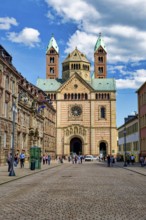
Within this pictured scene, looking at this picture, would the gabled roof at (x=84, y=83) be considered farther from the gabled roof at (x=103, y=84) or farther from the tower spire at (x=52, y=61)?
the tower spire at (x=52, y=61)

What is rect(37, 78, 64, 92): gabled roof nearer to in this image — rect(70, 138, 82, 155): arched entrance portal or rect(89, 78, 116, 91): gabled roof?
rect(89, 78, 116, 91): gabled roof

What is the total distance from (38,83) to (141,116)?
5173cm

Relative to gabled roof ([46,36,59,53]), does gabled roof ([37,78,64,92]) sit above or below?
below

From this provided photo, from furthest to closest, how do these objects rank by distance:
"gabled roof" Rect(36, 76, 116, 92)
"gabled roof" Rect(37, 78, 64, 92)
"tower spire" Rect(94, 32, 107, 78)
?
"tower spire" Rect(94, 32, 107, 78) → "gabled roof" Rect(37, 78, 64, 92) → "gabled roof" Rect(36, 76, 116, 92)

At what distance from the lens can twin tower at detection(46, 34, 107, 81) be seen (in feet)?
354

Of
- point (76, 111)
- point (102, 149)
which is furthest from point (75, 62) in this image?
point (102, 149)

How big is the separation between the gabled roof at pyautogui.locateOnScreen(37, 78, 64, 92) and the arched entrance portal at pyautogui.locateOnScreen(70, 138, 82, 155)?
15.5 m

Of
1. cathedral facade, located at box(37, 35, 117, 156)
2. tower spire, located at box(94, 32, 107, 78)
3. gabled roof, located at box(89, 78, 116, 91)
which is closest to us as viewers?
cathedral facade, located at box(37, 35, 117, 156)

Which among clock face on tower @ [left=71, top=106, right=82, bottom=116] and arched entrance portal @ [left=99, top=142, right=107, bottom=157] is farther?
clock face on tower @ [left=71, top=106, right=82, bottom=116]

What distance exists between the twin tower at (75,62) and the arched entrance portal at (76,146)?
19.8 metres

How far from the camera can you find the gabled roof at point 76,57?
108m

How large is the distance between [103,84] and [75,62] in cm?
1185

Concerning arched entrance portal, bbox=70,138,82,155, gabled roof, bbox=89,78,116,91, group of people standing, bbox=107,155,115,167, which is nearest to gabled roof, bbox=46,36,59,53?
gabled roof, bbox=89,78,116,91

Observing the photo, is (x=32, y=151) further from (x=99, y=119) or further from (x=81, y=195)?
(x=99, y=119)
